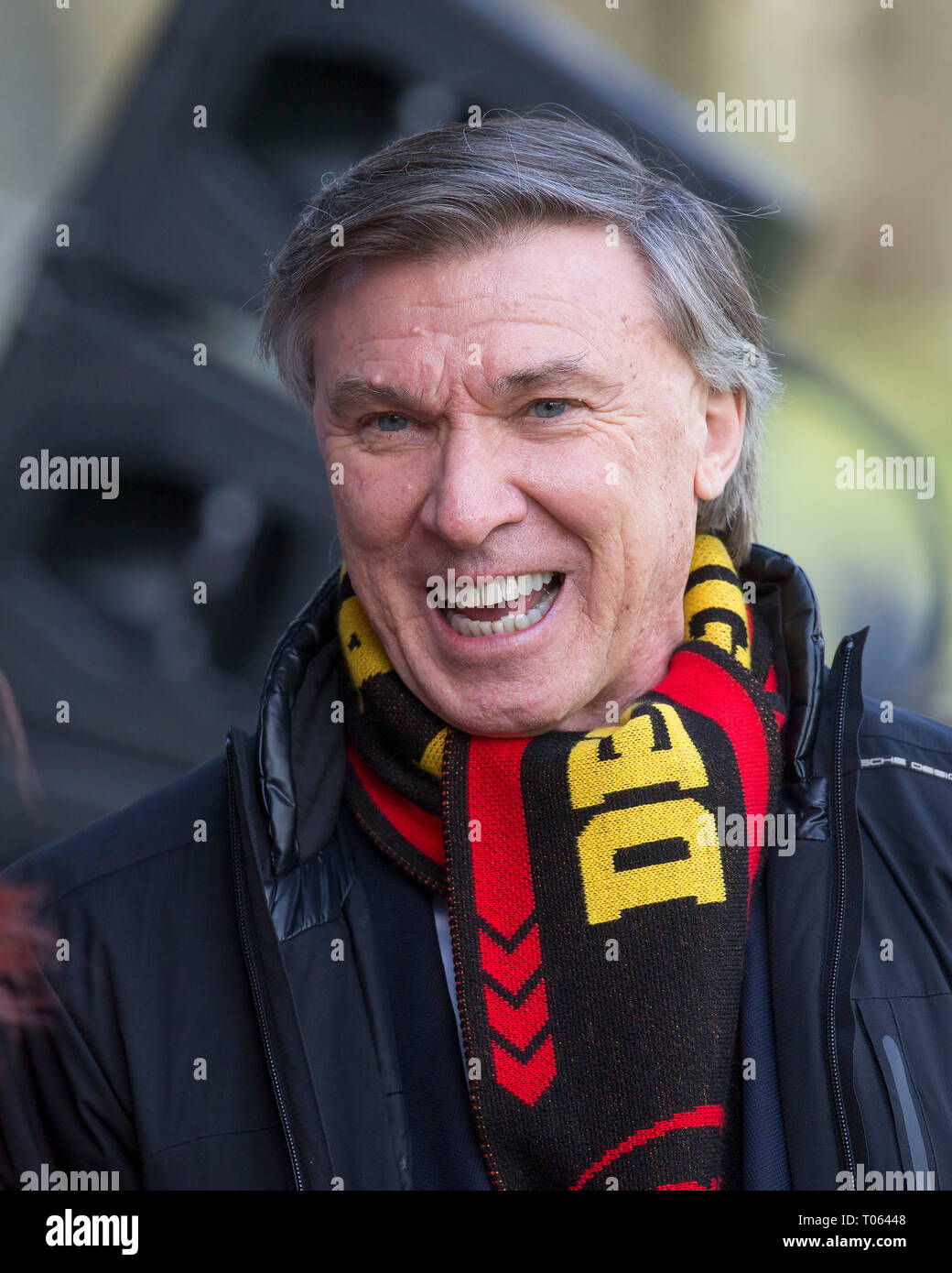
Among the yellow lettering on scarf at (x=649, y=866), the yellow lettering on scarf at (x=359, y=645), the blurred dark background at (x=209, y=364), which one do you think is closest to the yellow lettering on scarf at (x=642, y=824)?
the yellow lettering on scarf at (x=649, y=866)

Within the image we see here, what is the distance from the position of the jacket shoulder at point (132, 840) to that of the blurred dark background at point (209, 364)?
3.90 feet

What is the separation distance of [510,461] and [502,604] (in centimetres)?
16

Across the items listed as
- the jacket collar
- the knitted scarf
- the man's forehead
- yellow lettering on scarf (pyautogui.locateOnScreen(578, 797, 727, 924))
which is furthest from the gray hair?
yellow lettering on scarf (pyautogui.locateOnScreen(578, 797, 727, 924))

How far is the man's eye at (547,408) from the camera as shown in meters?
1.35

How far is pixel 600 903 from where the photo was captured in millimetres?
1309

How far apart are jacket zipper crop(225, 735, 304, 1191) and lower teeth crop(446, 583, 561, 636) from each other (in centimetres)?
29

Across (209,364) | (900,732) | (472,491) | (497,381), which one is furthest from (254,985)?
(209,364)

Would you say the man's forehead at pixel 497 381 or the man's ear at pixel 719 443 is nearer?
the man's forehead at pixel 497 381

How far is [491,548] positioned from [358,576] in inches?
7.5

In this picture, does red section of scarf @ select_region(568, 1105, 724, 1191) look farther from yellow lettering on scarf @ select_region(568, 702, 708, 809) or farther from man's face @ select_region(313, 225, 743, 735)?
man's face @ select_region(313, 225, 743, 735)

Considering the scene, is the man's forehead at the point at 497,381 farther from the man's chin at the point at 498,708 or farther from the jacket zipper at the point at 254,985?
the jacket zipper at the point at 254,985
